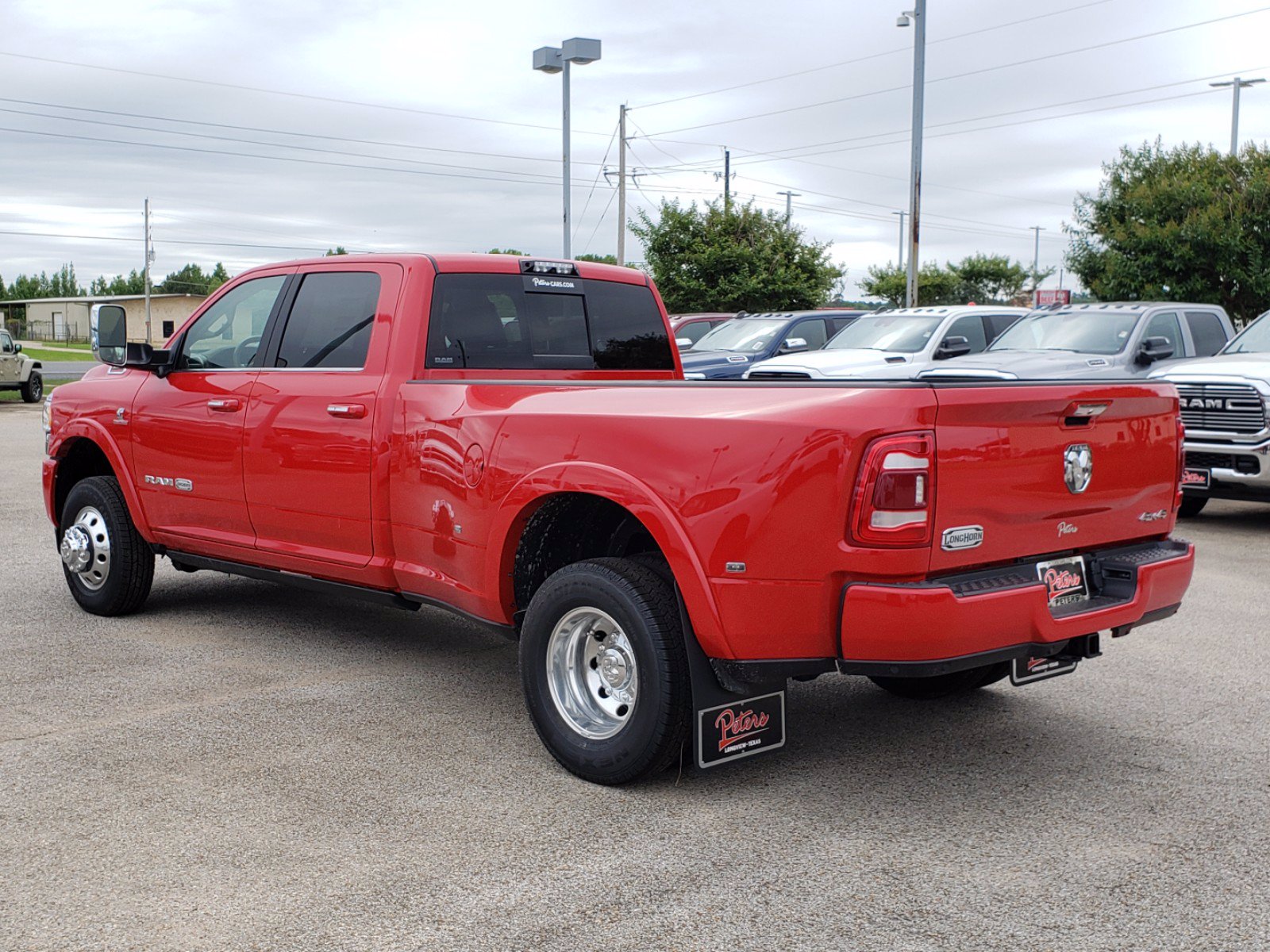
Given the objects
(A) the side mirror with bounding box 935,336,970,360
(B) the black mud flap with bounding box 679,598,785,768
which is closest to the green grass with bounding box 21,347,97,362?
(A) the side mirror with bounding box 935,336,970,360

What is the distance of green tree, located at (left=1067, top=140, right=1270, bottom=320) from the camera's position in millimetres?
24172

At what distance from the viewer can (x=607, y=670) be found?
4.61 meters

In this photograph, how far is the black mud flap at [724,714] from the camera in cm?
427

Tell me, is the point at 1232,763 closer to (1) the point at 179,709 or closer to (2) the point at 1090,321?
(1) the point at 179,709

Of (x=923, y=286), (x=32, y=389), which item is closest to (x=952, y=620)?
(x=32, y=389)

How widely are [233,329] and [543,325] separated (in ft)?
5.45

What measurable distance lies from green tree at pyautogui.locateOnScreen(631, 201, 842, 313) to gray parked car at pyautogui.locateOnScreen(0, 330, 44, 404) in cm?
1505

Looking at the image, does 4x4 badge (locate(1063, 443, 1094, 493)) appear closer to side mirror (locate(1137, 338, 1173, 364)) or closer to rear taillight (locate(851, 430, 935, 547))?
rear taillight (locate(851, 430, 935, 547))

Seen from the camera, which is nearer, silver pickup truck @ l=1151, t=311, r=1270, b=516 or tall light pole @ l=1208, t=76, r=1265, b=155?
silver pickup truck @ l=1151, t=311, r=1270, b=516

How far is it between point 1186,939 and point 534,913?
5.65 ft

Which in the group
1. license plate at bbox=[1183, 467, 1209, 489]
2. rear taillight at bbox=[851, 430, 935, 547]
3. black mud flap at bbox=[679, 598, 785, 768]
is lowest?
black mud flap at bbox=[679, 598, 785, 768]

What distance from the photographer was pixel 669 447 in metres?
4.25

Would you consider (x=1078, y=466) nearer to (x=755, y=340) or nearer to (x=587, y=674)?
(x=587, y=674)

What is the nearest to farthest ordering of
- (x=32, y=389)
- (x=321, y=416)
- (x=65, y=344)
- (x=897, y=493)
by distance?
1. (x=897, y=493)
2. (x=321, y=416)
3. (x=32, y=389)
4. (x=65, y=344)
